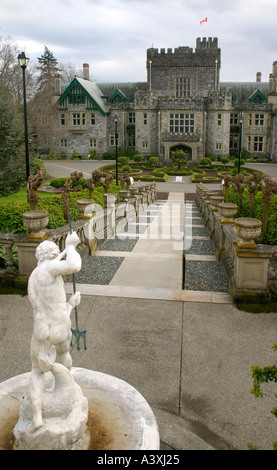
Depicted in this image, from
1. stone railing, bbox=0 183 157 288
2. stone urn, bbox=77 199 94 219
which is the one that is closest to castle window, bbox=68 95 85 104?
stone railing, bbox=0 183 157 288

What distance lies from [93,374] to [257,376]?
1946mm

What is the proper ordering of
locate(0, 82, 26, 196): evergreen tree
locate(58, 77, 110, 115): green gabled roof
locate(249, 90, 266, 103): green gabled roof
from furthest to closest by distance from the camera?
locate(249, 90, 266, 103): green gabled roof → locate(58, 77, 110, 115): green gabled roof → locate(0, 82, 26, 196): evergreen tree

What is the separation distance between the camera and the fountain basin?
350cm

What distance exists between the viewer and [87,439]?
357 centimetres

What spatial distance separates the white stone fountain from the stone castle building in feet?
169

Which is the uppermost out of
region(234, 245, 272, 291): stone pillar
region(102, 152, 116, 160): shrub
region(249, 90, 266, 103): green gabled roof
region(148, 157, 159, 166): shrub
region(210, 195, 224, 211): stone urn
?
region(249, 90, 266, 103): green gabled roof

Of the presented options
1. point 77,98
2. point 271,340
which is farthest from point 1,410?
point 77,98

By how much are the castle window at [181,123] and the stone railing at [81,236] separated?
38005mm

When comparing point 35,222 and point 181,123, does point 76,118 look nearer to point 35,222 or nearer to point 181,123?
point 181,123

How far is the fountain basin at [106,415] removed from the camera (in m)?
3.50

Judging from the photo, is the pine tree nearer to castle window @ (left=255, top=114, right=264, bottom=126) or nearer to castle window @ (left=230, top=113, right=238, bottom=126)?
castle window @ (left=230, top=113, right=238, bottom=126)

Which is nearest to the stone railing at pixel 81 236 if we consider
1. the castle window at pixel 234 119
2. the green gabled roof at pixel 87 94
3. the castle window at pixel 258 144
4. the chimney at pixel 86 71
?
the green gabled roof at pixel 87 94

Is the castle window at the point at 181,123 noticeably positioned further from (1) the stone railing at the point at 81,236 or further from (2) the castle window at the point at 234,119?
(1) the stone railing at the point at 81,236
